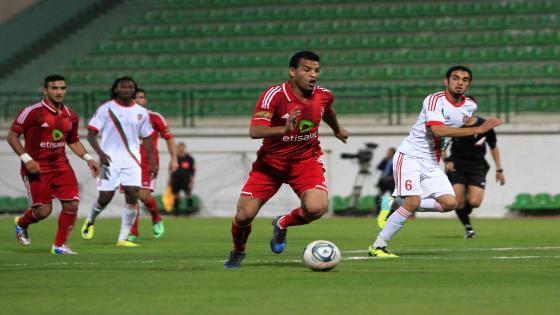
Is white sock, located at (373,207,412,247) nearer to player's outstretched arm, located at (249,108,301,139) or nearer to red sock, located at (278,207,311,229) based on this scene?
red sock, located at (278,207,311,229)

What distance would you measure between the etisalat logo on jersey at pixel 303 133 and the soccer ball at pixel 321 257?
1.13 metres

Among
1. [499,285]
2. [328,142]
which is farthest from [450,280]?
[328,142]

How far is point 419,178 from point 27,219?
5.07 metres

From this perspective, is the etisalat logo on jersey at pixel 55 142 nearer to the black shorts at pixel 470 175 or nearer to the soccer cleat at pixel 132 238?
the soccer cleat at pixel 132 238

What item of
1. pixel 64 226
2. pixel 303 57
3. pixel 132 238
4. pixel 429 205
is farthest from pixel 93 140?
pixel 303 57

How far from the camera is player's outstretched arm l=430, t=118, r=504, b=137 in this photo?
38.9 feet

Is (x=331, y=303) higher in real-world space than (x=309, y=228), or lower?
higher

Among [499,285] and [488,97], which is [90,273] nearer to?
[499,285]

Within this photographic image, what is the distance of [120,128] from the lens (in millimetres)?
16344

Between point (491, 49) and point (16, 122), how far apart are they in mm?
20310

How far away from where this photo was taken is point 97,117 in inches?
645

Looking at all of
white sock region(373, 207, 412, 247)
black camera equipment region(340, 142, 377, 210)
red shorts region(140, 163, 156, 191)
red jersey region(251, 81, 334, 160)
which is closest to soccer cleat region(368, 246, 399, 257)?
white sock region(373, 207, 412, 247)

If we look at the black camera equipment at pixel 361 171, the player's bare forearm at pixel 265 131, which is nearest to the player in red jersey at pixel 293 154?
the player's bare forearm at pixel 265 131

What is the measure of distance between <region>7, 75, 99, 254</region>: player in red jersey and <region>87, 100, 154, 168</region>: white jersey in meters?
2.20
